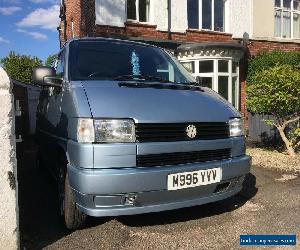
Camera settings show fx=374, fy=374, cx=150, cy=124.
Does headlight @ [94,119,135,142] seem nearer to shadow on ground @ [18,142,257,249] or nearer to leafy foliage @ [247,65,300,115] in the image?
shadow on ground @ [18,142,257,249]

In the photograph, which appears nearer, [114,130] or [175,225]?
[114,130]

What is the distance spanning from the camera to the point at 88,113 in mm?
3312

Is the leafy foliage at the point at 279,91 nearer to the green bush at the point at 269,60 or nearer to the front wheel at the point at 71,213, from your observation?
the front wheel at the point at 71,213

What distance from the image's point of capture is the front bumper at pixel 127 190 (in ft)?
10.4

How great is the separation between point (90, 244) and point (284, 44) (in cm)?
→ 1677

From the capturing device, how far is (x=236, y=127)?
4.02 meters

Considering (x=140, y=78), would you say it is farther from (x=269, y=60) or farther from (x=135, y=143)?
(x=269, y=60)

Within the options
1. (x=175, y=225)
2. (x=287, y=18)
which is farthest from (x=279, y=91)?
(x=287, y=18)

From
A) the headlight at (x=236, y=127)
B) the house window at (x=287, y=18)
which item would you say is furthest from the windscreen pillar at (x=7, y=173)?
the house window at (x=287, y=18)

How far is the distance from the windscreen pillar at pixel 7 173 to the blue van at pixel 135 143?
1.74 feet

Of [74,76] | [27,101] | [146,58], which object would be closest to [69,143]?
[74,76]

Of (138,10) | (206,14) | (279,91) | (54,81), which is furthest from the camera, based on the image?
(206,14)

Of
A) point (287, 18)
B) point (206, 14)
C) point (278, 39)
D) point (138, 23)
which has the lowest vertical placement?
point (278, 39)

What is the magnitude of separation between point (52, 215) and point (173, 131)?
6.25 feet
